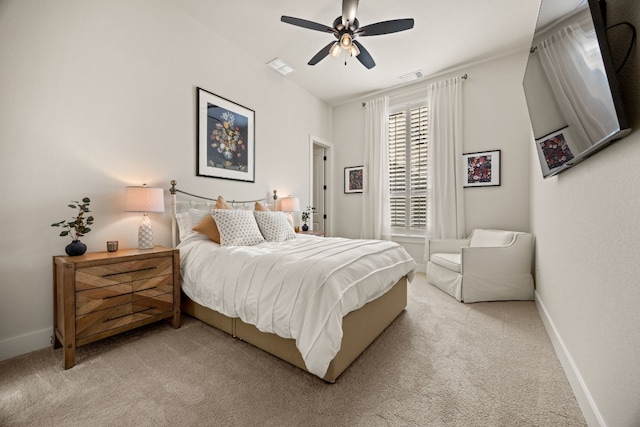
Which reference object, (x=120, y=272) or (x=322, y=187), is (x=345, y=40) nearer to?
(x=120, y=272)

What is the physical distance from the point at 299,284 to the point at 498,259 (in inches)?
104

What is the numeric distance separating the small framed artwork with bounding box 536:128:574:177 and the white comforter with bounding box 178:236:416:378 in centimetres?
139

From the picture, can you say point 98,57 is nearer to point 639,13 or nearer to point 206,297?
point 206,297

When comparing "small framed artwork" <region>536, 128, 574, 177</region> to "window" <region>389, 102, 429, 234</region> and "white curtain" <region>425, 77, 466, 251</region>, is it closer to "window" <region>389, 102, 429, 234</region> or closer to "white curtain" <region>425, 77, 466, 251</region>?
"white curtain" <region>425, 77, 466, 251</region>

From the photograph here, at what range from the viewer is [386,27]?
249 cm

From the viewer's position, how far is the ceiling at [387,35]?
2.86 meters

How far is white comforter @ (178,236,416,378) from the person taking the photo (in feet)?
4.96

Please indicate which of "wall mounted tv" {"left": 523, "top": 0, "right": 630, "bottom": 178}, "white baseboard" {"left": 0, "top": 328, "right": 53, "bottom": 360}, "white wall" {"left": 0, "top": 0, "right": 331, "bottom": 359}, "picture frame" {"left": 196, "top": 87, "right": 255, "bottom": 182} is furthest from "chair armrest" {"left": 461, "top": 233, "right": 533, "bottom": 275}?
"white baseboard" {"left": 0, "top": 328, "right": 53, "bottom": 360}

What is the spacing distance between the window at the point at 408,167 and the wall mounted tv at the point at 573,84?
2554 millimetres

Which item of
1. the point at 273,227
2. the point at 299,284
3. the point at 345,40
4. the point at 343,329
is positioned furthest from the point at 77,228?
the point at 345,40

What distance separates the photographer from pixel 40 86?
2.04 m

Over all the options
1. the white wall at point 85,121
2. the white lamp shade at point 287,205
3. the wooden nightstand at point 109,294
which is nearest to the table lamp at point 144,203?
the wooden nightstand at point 109,294

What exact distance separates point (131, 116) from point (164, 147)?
40cm

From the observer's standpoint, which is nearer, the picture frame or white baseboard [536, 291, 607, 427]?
white baseboard [536, 291, 607, 427]
